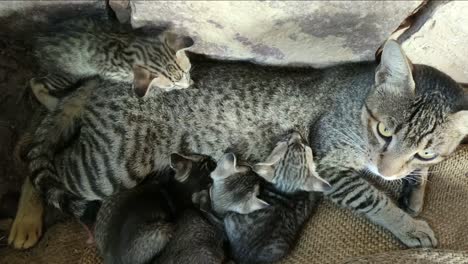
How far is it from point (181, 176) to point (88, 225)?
1.33 ft

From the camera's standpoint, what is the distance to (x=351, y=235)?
6.28ft

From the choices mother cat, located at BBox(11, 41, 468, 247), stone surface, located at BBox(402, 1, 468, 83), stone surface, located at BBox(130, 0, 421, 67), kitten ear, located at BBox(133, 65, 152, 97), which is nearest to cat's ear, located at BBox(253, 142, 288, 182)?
mother cat, located at BBox(11, 41, 468, 247)

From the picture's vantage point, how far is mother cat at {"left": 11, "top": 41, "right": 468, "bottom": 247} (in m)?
1.83

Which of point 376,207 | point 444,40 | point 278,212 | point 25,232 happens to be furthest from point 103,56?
point 444,40

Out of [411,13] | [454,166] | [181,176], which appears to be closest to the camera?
[411,13]

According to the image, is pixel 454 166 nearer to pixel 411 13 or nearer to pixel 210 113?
pixel 411 13

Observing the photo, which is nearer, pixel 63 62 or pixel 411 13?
pixel 411 13

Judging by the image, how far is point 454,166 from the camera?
2.05m

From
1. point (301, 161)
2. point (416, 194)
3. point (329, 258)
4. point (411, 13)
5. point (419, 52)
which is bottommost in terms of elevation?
point (329, 258)

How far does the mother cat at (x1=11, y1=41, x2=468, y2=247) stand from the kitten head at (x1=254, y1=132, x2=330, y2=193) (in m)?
0.11

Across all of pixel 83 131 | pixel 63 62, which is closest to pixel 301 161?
pixel 83 131

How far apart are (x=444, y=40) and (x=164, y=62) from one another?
99 cm

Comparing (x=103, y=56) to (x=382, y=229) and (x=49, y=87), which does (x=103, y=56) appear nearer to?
(x=49, y=87)

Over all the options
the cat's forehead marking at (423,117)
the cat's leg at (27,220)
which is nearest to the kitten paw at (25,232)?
the cat's leg at (27,220)
